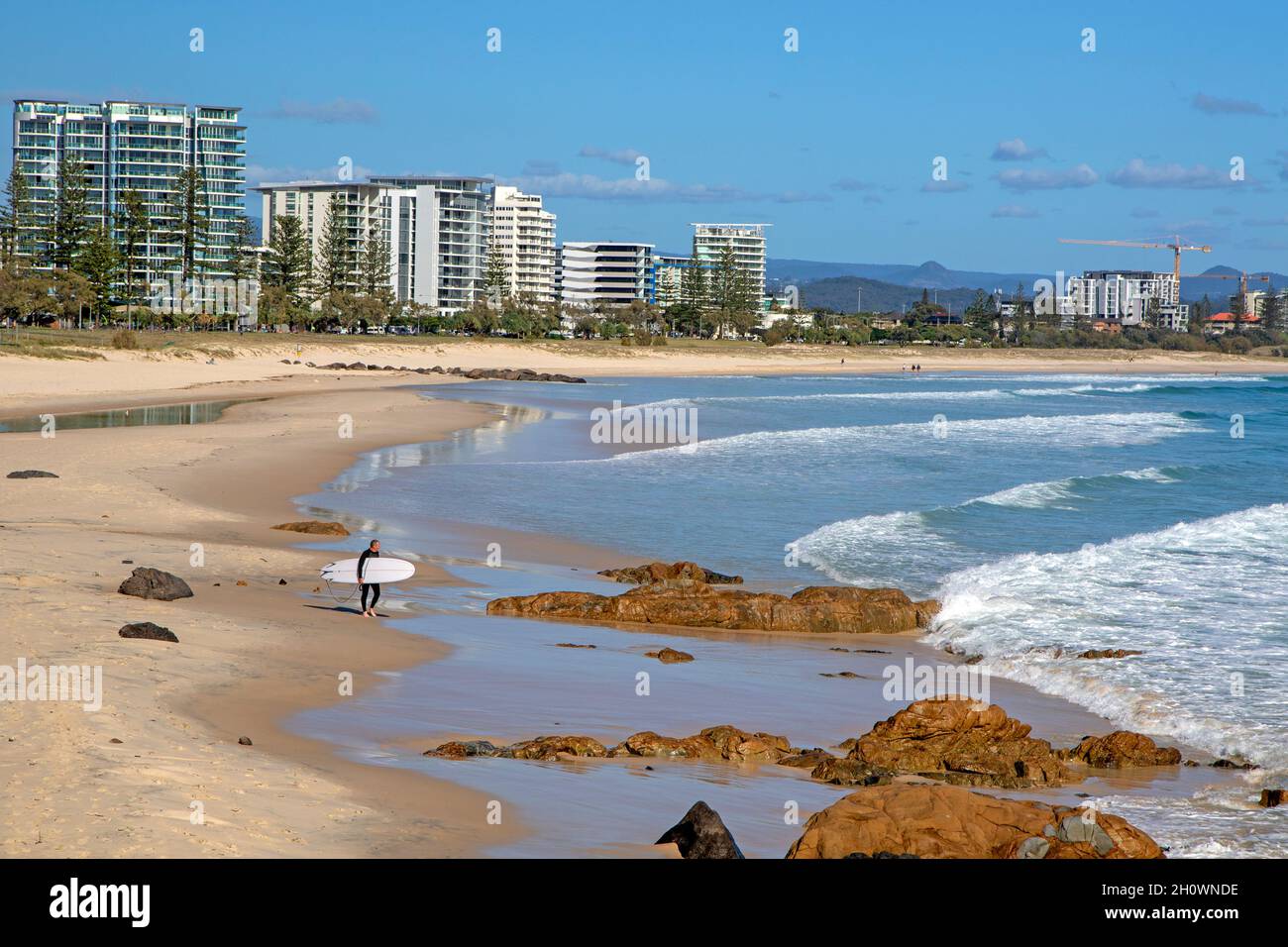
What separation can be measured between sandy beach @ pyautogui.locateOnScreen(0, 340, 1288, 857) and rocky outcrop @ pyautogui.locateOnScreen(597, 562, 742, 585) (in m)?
1.99

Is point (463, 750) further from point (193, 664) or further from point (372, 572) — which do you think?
point (372, 572)

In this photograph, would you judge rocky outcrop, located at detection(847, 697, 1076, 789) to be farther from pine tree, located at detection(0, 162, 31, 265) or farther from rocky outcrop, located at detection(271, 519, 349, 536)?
pine tree, located at detection(0, 162, 31, 265)

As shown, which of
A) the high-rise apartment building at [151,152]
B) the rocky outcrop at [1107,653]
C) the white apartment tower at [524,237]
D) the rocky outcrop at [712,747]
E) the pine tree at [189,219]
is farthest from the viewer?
the white apartment tower at [524,237]

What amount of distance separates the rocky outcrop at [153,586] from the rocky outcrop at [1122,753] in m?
7.85

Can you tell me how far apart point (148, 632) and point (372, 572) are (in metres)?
3.05

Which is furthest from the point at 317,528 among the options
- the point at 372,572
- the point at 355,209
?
the point at 355,209

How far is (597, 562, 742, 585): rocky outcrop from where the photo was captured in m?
15.4

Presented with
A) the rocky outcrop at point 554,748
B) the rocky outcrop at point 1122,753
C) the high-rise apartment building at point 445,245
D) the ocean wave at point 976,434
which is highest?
the high-rise apartment building at point 445,245

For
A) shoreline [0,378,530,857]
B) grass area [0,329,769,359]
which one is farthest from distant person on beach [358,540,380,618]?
grass area [0,329,769,359]

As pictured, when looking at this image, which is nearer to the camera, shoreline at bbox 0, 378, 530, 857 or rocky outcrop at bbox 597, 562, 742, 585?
shoreline at bbox 0, 378, 530, 857

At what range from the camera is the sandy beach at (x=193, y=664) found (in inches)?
240

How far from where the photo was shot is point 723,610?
45.3 feet

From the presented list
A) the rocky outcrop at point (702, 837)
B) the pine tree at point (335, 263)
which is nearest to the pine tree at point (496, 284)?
the pine tree at point (335, 263)

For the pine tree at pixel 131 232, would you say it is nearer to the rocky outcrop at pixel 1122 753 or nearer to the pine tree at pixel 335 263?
the pine tree at pixel 335 263
